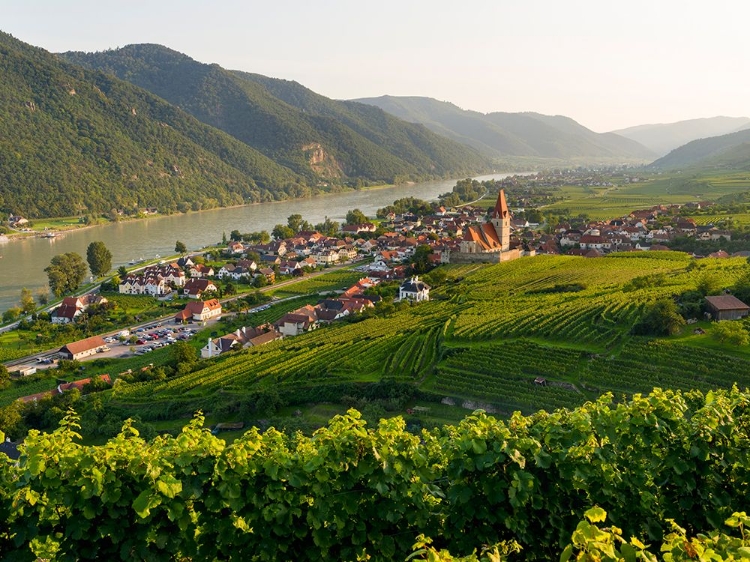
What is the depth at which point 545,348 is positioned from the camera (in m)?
21.7

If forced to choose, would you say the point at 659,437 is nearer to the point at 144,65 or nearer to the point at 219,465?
A: the point at 219,465

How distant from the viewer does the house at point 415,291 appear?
35.4 meters

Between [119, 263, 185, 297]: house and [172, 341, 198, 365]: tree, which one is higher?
[119, 263, 185, 297]: house

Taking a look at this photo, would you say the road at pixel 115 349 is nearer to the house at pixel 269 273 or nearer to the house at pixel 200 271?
the house at pixel 269 273

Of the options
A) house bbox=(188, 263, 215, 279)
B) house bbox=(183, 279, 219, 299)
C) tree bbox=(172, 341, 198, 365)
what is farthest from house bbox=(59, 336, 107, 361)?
house bbox=(188, 263, 215, 279)

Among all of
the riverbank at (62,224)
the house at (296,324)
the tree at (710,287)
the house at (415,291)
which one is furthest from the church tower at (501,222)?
the riverbank at (62,224)

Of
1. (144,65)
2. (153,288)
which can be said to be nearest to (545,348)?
(153,288)

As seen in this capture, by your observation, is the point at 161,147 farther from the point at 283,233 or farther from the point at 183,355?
the point at 183,355

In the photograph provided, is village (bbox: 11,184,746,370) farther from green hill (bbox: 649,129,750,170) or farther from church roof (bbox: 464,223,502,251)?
green hill (bbox: 649,129,750,170)

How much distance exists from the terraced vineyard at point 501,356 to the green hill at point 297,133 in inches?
4306

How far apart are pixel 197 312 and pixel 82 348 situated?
7427mm

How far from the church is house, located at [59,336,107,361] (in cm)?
2625

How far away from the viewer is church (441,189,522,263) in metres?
45.4

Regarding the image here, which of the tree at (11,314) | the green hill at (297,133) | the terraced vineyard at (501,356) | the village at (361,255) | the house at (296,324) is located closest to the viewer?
the terraced vineyard at (501,356)
